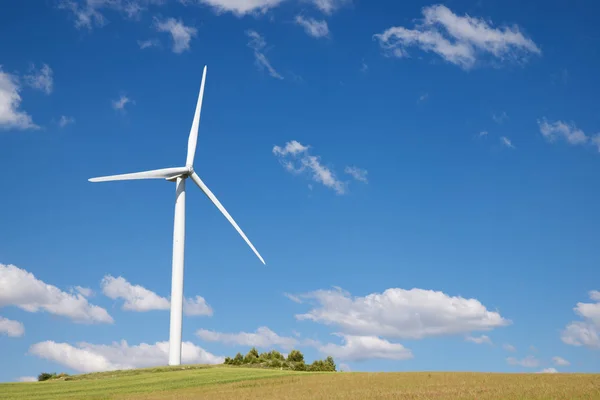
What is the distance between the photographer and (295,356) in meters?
78.9

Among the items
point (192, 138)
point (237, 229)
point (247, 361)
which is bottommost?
point (247, 361)

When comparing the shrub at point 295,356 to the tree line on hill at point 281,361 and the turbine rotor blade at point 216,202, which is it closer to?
the tree line on hill at point 281,361

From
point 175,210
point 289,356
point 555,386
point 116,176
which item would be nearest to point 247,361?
point 289,356

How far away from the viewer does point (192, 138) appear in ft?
266

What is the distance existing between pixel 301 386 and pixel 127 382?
64.3ft

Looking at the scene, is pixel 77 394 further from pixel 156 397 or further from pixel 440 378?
pixel 440 378

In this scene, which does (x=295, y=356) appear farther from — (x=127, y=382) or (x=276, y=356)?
(x=127, y=382)

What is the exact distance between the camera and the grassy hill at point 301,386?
38.9 metres

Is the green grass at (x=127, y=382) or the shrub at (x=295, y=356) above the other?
the shrub at (x=295, y=356)

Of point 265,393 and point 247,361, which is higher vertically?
point 247,361

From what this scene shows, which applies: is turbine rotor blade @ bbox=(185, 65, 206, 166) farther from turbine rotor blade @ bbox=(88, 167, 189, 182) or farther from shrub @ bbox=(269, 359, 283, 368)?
shrub @ bbox=(269, 359, 283, 368)

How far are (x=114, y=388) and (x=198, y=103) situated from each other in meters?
40.3

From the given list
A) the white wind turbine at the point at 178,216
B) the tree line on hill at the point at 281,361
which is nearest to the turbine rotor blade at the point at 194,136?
the white wind turbine at the point at 178,216

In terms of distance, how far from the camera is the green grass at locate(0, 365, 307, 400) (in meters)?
53.7
